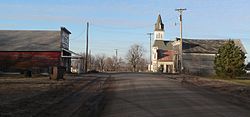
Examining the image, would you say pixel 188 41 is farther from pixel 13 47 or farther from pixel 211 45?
pixel 13 47

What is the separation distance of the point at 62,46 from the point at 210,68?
3650 centimetres

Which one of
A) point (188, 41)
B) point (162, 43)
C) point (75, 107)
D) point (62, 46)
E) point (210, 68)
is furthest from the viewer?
point (162, 43)

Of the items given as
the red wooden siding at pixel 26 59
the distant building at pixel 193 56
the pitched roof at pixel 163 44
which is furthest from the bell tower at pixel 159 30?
the red wooden siding at pixel 26 59

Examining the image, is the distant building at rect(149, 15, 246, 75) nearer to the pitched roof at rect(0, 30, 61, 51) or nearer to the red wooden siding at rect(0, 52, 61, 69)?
the pitched roof at rect(0, 30, 61, 51)

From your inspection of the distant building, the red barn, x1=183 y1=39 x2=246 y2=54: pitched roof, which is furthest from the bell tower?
the red barn

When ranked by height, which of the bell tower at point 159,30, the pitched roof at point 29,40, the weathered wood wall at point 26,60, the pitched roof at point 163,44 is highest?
the bell tower at point 159,30

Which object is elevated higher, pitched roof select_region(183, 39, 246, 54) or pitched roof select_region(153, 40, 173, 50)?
pitched roof select_region(153, 40, 173, 50)

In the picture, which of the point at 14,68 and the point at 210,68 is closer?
the point at 14,68

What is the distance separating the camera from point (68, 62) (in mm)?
74625

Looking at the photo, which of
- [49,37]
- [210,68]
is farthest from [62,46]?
[210,68]

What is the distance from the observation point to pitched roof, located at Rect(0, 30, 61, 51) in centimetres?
6725

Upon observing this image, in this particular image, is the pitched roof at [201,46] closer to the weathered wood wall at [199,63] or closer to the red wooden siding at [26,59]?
the weathered wood wall at [199,63]

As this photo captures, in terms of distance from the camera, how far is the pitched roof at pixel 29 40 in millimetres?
67250

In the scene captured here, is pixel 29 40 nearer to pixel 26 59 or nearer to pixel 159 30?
pixel 26 59
